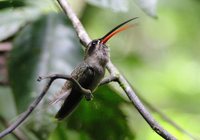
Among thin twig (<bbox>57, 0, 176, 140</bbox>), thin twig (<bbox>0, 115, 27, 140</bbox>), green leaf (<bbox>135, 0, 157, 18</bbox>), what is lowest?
thin twig (<bbox>0, 115, 27, 140</bbox>)

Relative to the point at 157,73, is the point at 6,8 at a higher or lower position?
higher

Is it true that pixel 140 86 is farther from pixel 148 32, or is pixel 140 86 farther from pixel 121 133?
pixel 121 133

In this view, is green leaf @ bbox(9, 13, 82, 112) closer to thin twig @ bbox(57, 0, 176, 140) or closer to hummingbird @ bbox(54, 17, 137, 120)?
thin twig @ bbox(57, 0, 176, 140)

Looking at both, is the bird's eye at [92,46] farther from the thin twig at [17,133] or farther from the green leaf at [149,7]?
the thin twig at [17,133]

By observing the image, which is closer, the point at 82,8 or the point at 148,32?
the point at 82,8

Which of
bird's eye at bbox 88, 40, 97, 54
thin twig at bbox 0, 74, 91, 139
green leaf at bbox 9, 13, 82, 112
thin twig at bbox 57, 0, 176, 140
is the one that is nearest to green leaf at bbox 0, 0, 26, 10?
green leaf at bbox 9, 13, 82, 112

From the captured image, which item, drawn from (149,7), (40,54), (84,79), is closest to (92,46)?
(84,79)

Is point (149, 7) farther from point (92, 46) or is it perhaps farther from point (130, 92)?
point (130, 92)

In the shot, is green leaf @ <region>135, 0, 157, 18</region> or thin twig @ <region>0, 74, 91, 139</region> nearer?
thin twig @ <region>0, 74, 91, 139</region>

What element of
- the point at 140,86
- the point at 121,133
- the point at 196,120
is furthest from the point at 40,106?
the point at 140,86
